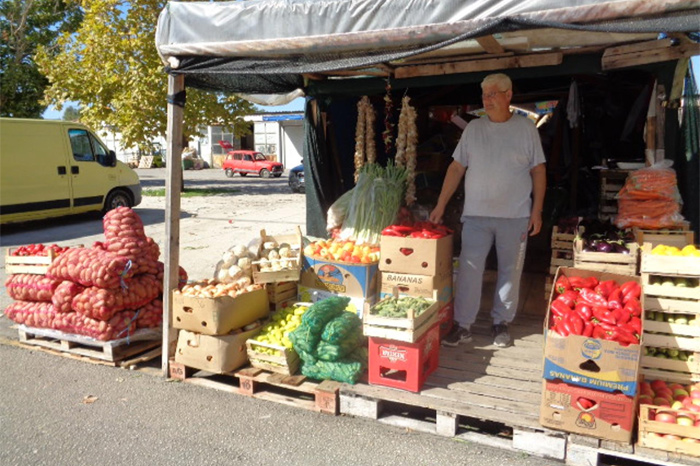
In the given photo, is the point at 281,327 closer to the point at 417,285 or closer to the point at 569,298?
the point at 417,285

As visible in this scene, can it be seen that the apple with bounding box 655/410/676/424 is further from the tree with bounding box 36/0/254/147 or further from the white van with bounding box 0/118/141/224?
the tree with bounding box 36/0/254/147

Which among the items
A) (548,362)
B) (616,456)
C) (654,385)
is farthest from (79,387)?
(654,385)

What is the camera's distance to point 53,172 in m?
11.8

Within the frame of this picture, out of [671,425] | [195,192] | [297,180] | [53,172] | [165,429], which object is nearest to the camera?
[671,425]

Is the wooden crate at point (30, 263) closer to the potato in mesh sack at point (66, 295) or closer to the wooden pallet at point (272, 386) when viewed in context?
the potato in mesh sack at point (66, 295)

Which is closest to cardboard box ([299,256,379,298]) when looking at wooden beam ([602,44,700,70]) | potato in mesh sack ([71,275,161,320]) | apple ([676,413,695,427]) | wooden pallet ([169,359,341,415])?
wooden pallet ([169,359,341,415])

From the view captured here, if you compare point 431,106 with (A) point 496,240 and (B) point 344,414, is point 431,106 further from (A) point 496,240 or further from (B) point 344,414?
(B) point 344,414

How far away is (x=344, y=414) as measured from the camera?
379 centimetres

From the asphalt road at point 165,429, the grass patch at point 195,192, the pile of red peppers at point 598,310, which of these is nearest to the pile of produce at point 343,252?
the asphalt road at point 165,429

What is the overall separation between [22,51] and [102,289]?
23741 mm

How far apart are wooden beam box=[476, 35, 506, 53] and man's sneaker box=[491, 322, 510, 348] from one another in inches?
95.7

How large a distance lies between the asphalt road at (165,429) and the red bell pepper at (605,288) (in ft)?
3.90

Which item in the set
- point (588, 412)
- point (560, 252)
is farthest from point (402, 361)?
point (560, 252)

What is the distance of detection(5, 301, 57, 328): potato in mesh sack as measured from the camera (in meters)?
4.88
